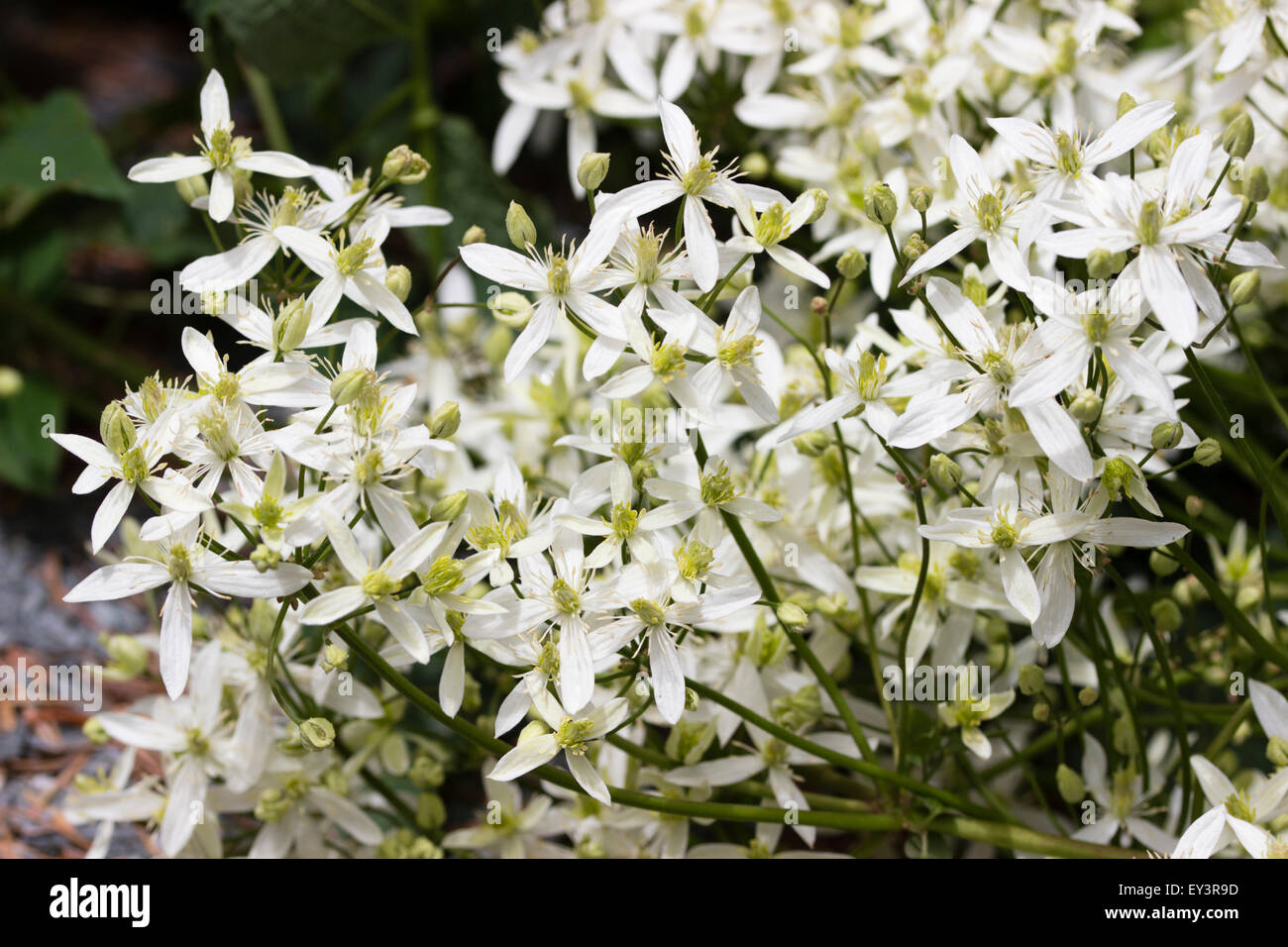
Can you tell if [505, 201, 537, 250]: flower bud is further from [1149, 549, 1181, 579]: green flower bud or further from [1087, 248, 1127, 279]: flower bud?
[1149, 549, 1181, 579]: green flower bud

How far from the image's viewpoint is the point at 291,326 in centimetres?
61

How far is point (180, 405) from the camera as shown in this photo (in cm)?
60

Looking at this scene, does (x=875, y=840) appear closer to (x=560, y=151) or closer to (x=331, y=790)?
(x=331, y=790)

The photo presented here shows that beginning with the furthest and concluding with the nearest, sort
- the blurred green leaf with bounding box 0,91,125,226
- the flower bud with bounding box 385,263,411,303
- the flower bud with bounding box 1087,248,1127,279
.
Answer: the blurred green leaf with bounding box 0,91,125,226 → the flower bud with bounding box 385,263,411,303 → the flower bud with bounding box 1087,248,1127,279

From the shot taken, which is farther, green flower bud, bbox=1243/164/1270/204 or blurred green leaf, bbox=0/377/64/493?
blurred green leaf, bbox=0/377/64/493

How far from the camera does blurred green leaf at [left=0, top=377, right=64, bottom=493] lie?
1.11m

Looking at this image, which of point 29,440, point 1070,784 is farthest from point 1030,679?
point 29,440

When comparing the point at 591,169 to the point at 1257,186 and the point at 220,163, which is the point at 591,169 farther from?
the point at 1257,186

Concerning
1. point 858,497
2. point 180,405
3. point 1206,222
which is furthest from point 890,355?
point 180,405

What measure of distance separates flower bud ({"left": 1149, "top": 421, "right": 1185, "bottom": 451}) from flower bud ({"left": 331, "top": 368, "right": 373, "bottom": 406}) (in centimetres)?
42

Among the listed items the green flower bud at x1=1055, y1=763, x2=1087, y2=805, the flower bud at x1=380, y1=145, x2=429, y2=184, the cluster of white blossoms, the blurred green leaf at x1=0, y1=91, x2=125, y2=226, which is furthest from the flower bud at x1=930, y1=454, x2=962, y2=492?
the blurred green leaf at x1=0, y1=91, x2=125, y2=226

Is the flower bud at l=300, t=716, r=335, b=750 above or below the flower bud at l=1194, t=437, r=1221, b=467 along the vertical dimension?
below

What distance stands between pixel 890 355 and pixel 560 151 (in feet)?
2.89

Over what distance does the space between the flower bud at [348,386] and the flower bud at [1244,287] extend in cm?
47
